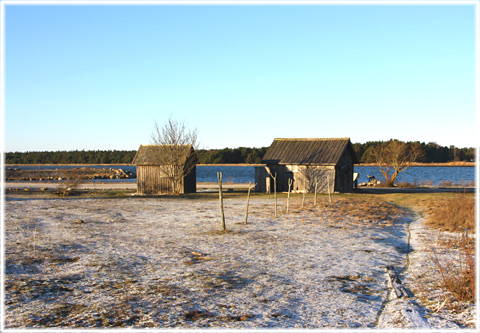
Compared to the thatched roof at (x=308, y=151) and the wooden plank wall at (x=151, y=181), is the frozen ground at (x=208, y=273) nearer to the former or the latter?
the thatched roof at (x=308, y=151)

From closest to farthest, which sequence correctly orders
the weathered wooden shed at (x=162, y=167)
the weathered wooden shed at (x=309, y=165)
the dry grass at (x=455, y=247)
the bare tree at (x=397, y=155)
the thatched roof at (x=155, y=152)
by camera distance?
the dry grass at (x=455, y=247) < the weathered wooden shed at (x=309, y=165) < the weathered wooden shed at (x=162, y=167) < the thatched roof at (x=155, y=152) < the bare tree at (x=397, y=155)

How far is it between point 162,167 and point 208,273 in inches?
1119

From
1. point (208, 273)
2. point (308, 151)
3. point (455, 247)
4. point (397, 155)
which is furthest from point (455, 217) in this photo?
point (397, 155)

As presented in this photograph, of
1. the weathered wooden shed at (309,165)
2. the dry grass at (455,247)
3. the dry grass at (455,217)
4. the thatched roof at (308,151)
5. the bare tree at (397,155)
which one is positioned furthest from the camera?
the bare tree at (397,155)

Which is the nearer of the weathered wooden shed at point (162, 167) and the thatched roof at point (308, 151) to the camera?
the thatched roof at point (308, 151)

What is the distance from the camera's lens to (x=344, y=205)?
2602 centimetres

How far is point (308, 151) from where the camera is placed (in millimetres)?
39250

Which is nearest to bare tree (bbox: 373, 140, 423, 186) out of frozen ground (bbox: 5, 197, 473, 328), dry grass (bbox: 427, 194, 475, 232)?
dry grass (bbox: 427, 194, 475, 232)

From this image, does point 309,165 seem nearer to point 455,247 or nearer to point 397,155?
point 397,155

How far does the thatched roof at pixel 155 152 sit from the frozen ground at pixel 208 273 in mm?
18366

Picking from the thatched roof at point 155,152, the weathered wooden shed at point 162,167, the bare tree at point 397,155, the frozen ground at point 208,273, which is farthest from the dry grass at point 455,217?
the bare tree at point 397,155

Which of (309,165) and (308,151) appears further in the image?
(308,151)

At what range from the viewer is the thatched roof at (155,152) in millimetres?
38438

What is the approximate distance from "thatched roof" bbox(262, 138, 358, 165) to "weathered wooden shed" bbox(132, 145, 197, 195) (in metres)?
7.11
